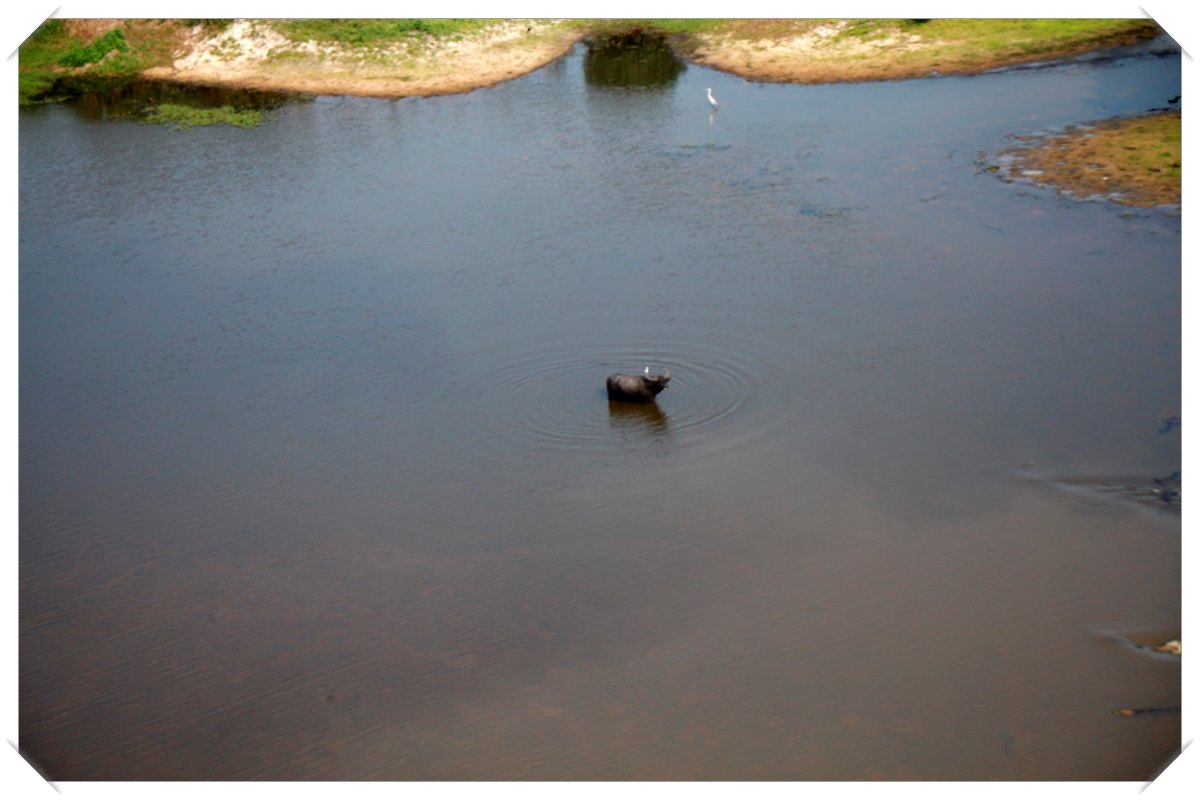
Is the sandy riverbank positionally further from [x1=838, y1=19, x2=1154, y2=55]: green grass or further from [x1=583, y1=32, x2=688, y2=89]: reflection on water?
[x1=838, y1=19, x2=1154, y2=55]: green grass

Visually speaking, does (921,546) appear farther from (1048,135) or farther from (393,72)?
(393,72)

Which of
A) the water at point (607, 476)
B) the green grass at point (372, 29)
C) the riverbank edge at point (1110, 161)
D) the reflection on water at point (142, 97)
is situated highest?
the green grass at point (372, 29)

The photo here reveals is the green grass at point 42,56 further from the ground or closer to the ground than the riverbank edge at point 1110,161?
further from the ground

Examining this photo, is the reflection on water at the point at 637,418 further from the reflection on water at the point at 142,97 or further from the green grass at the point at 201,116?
the reflection on water at the point at 142,97

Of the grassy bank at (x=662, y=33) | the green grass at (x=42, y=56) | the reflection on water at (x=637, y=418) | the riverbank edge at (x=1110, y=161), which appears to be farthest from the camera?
the green grass at (x=42, y=56)

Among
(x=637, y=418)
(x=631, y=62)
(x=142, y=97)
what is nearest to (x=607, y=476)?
(x=637, y=418)

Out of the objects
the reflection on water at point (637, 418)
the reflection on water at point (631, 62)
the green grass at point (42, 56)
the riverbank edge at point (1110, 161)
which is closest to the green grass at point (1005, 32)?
the reflection on water at point (631, 62)

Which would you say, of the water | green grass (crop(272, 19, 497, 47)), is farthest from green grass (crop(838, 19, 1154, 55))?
green grass (crop(272, 19, 497, 47))

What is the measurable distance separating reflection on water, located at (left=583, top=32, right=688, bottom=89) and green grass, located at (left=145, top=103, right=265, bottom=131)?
26.5 ft

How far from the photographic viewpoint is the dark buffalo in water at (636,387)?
12781mm

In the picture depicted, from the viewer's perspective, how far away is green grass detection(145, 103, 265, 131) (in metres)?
25.5

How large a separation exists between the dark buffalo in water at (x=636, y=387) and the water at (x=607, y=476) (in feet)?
0.63

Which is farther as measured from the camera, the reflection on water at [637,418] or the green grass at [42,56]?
the green grass at [42,56]

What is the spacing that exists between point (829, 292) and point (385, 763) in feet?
31.2
